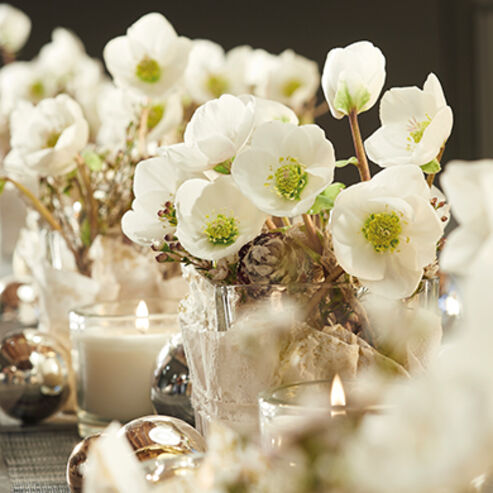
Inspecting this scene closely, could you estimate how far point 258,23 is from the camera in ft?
11.9

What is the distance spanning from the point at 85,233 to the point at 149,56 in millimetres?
183

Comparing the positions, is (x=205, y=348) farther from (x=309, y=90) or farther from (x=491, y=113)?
(x=491, y=113)

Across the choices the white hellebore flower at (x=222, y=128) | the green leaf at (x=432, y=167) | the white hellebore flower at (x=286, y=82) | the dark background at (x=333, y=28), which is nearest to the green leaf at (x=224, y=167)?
the white hellebore flower at (x=222, y=128)

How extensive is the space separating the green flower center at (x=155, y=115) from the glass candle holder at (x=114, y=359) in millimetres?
306

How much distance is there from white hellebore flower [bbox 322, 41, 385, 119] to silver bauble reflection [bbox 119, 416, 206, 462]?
0.21 m

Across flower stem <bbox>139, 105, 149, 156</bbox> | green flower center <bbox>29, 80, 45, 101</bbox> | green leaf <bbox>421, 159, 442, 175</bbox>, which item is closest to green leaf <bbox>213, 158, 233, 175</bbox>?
green leaf <bbox>421, 159, 442, 175</bbox>

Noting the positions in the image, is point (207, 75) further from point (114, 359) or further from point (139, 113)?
point (114, 359)

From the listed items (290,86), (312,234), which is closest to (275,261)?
(312,234)

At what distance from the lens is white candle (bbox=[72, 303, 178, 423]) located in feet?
2.58

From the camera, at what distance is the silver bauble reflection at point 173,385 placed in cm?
71

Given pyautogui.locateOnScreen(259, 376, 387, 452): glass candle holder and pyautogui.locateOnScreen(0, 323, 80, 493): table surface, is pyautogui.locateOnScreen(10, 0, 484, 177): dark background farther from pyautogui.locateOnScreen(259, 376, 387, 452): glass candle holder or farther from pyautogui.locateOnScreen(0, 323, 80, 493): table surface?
pyautogui.locateOnScreen(259, 376, 387, 452): glass candle holder

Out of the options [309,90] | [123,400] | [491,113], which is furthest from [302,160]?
[491,113]

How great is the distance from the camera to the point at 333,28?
363 cm

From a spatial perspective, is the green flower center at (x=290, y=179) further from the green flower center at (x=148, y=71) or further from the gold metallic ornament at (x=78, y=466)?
the green flower center at (x=148, y=71)
